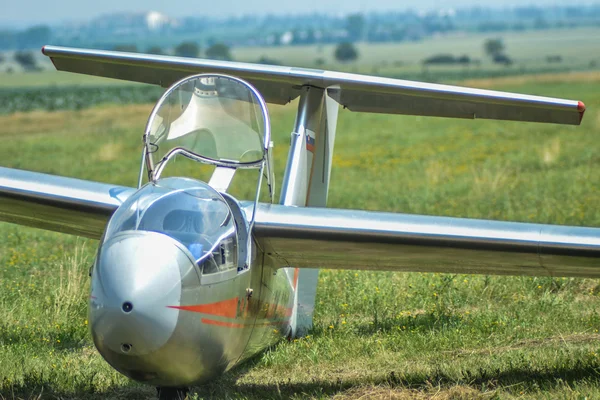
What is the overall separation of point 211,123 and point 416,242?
7.53ft

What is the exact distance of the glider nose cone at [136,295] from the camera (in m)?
5.29

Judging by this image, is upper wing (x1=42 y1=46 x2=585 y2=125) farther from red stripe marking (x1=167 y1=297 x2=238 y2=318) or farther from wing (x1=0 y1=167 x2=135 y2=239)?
red stripe marking (x1=167 y1=297 x2=238 y2=318)

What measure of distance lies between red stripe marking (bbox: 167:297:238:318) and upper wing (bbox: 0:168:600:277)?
27.9 inches

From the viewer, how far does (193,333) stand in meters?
5.66

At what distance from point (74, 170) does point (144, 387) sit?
2218cm

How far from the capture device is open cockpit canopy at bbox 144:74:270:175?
7.20 m

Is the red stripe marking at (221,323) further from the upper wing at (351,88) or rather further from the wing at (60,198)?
the upper wing at (351,88)

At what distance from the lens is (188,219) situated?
588cm

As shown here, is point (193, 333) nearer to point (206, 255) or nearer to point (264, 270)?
point (206, 255)

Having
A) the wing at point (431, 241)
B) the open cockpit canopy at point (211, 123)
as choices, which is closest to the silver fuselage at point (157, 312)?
the wing at point (431, 241)

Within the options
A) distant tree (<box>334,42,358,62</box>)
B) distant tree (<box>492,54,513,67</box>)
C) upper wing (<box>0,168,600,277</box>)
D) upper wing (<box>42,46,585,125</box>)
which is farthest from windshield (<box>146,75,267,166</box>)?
distant tree (<box>334,42,358,62</box>)

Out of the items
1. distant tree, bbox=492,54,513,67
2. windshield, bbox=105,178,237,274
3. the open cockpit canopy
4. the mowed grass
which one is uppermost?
the open cockpit canopy

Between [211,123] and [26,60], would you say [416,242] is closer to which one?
[211,123]

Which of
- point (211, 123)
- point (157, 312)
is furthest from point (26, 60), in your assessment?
point (157, 312)
